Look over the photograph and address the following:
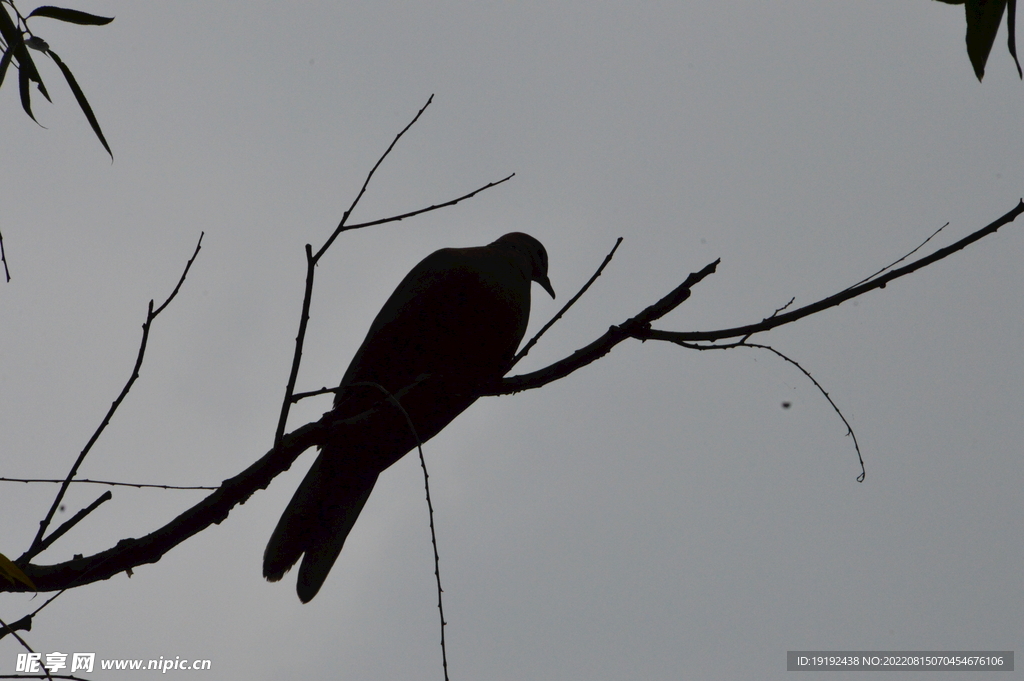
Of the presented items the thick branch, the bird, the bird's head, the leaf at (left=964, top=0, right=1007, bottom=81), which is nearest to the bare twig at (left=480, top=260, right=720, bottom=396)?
the thick branch

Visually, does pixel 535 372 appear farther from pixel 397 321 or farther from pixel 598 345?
pixel 397 321

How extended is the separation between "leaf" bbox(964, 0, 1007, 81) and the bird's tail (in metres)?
2.56

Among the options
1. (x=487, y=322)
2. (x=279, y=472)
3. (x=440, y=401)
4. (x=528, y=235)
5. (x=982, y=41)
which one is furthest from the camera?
(x=528, y=235)

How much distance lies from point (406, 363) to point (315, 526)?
0.72 meters

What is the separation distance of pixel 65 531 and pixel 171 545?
0.24 meters

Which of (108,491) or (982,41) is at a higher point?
(982,41)

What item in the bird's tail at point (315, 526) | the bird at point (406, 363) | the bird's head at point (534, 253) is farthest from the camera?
the bird's head at point (534, 253)

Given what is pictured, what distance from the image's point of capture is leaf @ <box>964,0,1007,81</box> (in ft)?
5.43

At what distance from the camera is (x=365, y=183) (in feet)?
6.98

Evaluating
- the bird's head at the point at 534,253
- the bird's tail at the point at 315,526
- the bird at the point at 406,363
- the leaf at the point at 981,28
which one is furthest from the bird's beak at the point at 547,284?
the leaf at the point at 981,28

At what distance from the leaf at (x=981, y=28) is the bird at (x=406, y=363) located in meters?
2.01

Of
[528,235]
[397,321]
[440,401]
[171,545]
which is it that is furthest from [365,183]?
[528,235]

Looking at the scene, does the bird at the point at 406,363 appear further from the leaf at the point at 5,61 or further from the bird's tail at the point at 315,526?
the leaf at the point at 5,61

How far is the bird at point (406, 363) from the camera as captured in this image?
3.37 metres
